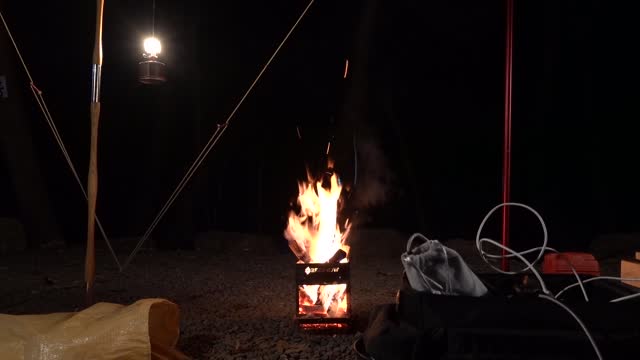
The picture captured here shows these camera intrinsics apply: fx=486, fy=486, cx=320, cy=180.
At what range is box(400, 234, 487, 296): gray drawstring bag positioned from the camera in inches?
76.1

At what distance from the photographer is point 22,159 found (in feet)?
32.0

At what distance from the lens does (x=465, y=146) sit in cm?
1098

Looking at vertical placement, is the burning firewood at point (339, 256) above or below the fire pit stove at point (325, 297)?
above

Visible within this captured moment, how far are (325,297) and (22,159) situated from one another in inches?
323

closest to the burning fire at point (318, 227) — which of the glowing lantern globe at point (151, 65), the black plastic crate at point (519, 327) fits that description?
the glowing lantern globe at point (151, 65)

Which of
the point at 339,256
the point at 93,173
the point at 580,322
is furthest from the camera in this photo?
the point at 339,256

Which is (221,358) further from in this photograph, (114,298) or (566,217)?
(566,217)

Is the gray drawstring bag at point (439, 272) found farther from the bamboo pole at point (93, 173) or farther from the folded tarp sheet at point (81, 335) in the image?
the bamboo pole at point (93, 173)

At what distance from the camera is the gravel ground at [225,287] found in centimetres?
408

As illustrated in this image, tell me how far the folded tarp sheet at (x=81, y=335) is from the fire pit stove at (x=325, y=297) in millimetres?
1459

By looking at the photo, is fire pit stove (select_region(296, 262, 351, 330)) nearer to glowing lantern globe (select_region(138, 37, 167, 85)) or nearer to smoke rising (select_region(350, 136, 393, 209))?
glowing lantern globe (select_region(138, 37, 167, 85))

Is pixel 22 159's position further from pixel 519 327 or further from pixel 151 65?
pixel 519 327

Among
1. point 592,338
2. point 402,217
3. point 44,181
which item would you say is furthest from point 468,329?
point 44,181

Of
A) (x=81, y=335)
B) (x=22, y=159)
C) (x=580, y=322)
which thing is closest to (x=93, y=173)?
(x=81, y=335)
